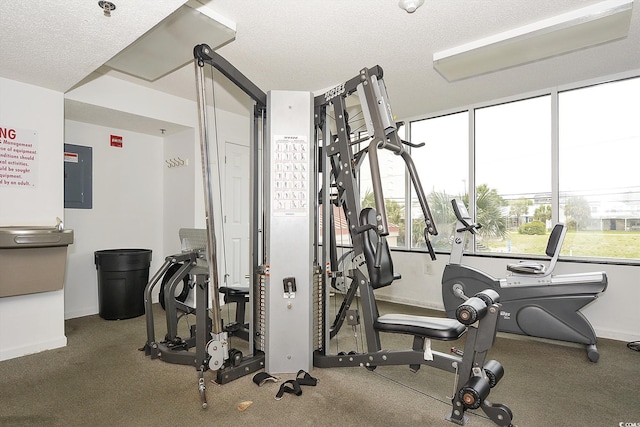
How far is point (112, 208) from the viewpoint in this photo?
14.2ft

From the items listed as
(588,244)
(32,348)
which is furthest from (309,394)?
(588,244)

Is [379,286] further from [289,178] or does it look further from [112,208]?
[112,208]

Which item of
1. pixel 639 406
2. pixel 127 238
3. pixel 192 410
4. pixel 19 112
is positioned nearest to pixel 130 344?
pixel 192 410

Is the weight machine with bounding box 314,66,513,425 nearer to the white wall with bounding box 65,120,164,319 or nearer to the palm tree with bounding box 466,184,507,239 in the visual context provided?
the palm tree with bounding box 466,184,507,239

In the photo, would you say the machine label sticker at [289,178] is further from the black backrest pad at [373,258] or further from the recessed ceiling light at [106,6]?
the recessed ceiling light at [106,6]

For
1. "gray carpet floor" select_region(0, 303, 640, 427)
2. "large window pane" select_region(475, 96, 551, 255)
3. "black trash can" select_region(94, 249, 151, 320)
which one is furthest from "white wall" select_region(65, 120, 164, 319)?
"large window pane" select_region(475, 96, 551, 255)

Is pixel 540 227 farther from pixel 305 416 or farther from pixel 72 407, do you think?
pixel 72 407

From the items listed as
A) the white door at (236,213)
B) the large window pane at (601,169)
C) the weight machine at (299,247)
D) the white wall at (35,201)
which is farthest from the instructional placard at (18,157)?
the large window pane at (601,169)

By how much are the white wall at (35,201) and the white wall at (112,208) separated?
104cm

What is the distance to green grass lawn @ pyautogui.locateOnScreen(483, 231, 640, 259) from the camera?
336 cm

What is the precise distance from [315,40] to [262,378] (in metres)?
2.53

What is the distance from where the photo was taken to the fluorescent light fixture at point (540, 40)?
241 cm

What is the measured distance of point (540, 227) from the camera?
385 cm

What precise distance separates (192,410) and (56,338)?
179cm
